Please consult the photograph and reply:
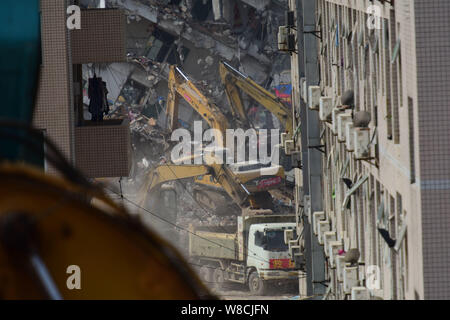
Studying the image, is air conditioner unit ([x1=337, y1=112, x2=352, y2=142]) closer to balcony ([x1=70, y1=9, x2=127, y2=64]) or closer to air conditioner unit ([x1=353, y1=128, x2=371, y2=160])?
air conditioner unit ([x1=353, y1=128, x2=371, y2=160])

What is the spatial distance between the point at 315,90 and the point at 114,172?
504cm

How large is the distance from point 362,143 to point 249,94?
32.6m

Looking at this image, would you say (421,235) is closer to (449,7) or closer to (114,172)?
(449,7)

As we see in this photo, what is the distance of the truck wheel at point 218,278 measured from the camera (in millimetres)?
34062

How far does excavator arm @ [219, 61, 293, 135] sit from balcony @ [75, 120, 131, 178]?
2546 cm

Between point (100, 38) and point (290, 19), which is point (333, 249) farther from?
point (290, 19)

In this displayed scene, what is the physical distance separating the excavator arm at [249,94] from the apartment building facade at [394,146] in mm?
24865

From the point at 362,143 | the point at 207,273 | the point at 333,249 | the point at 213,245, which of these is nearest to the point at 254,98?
the point at 213,245

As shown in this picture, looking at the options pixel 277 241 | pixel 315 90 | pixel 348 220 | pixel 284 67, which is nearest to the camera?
pixel 348 220

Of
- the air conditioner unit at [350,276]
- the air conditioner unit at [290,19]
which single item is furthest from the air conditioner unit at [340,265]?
the air conditioner unit at [290,19]

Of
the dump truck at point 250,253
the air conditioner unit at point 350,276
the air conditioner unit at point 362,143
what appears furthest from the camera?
the dump truck at point 250,253

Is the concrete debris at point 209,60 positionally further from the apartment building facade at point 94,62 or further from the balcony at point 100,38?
the balcony at point 100,38

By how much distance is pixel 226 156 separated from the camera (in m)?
41.7
